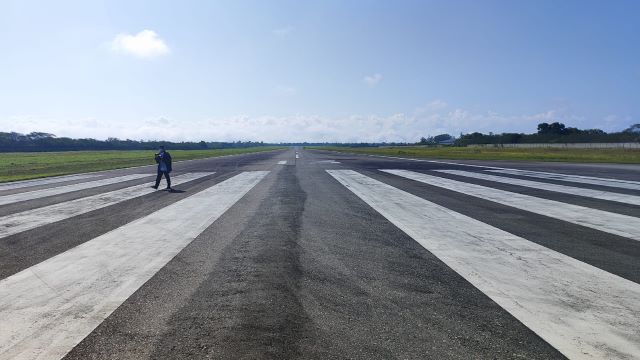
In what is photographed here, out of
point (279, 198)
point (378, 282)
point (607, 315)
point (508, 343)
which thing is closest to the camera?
point (508, 343)

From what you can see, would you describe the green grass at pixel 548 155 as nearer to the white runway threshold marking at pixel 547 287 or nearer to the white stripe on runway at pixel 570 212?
the white stripe on runway at pixel 570 212

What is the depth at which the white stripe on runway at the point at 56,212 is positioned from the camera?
830cm

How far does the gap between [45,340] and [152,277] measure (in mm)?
1545

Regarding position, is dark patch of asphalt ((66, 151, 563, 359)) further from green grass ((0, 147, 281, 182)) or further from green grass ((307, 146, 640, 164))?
green grass ((307, 146, 640, 164))

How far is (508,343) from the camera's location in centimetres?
308

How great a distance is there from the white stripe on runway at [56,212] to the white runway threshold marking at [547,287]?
7.66 meters

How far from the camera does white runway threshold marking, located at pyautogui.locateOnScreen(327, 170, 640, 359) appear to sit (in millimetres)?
3189

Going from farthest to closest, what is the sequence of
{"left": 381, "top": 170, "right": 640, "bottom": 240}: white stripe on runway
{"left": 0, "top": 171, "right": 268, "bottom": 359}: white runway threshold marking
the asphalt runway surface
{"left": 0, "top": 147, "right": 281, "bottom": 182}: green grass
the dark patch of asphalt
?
1. {"left": 0, "top": 147, "right": 281, "bottom": 182}: green grass
2. {"left": 381, "top": 170, "right": 640, "bottom": 240}: white stripe on runway
3. {"left": 0, "top": 171, "right": 268, "bottom": 359}: white runway threshold marking
4. the asphalt runway surface
5. the dark patch of asphalt

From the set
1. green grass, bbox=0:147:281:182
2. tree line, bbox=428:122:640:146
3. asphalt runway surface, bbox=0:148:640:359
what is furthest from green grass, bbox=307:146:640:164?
tree line, bbox=428:122:640:146

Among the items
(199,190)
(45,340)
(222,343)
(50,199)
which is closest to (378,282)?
(222,343)

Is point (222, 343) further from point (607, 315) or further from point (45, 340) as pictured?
point (607, 315)

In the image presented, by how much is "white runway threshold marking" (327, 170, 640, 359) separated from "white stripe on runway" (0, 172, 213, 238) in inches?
301

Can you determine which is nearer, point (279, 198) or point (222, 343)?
point (222, 343)

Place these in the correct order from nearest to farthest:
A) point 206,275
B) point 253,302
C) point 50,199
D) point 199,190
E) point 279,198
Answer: point 253,302 → point 206,275 → point 279,198 → point 50,199 → point 199,190
